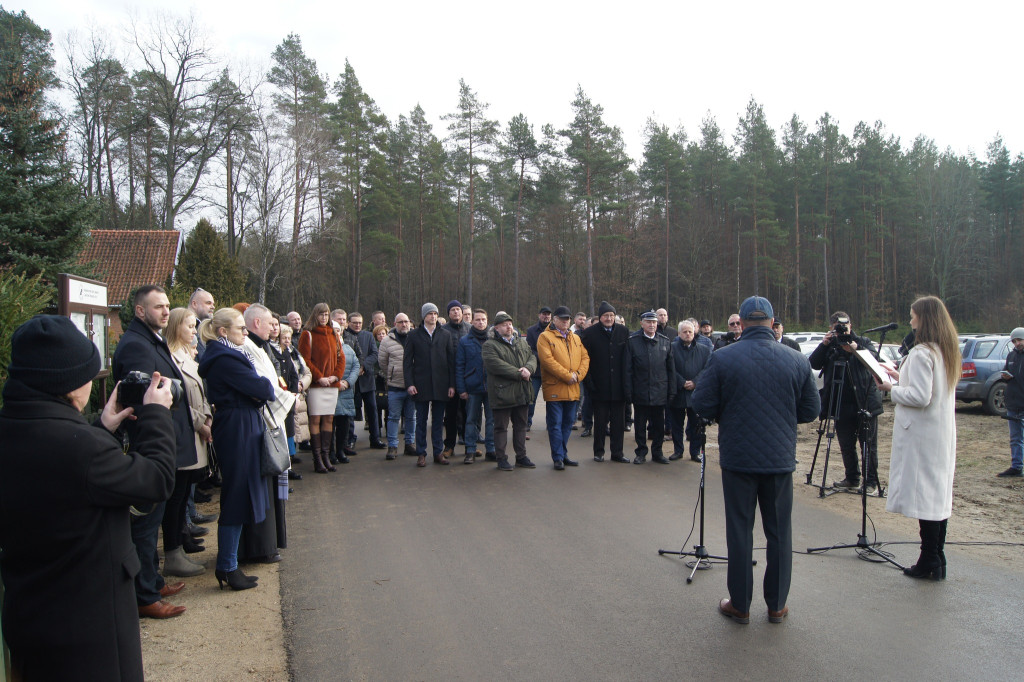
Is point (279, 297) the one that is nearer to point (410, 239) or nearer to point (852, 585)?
point (410, 239)

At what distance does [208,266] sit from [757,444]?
2979 centimetres

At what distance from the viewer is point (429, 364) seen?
9742 mm

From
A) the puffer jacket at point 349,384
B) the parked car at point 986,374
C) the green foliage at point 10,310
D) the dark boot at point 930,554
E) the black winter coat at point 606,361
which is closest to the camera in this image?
the dark boot at point 930,554

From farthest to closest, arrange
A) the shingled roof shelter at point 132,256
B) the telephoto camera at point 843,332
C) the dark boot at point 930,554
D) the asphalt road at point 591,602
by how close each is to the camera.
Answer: the shingled roof shelter at point 132,256 → the telephoto camera at point 843,332 → the dark boot at point 930,554 → the asphalt road at point 591,602

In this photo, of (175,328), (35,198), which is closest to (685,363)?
(175,328)

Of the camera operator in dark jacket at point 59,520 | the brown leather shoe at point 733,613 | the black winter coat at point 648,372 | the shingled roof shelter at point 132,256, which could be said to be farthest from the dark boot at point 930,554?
the shingled roof shelter at point 132,256

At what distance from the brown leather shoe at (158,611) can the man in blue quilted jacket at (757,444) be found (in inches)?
149

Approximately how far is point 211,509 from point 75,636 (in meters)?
5.49

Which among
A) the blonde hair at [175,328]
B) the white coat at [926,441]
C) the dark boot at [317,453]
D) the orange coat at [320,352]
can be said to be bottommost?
the dark boot at [317,453]

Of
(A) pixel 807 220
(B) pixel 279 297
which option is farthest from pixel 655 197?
(B) pixel 279 297

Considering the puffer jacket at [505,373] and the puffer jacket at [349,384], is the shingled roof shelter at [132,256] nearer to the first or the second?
the puffer jacket at [349,384]

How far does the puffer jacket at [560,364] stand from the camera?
375 inches

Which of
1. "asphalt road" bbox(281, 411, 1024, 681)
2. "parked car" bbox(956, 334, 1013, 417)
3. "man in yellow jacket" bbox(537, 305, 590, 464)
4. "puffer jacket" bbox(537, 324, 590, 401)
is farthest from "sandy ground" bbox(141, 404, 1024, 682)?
"parked car" bbox(956, 334, 1013, 417)

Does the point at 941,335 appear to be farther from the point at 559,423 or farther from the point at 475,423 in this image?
the point at 475,423
